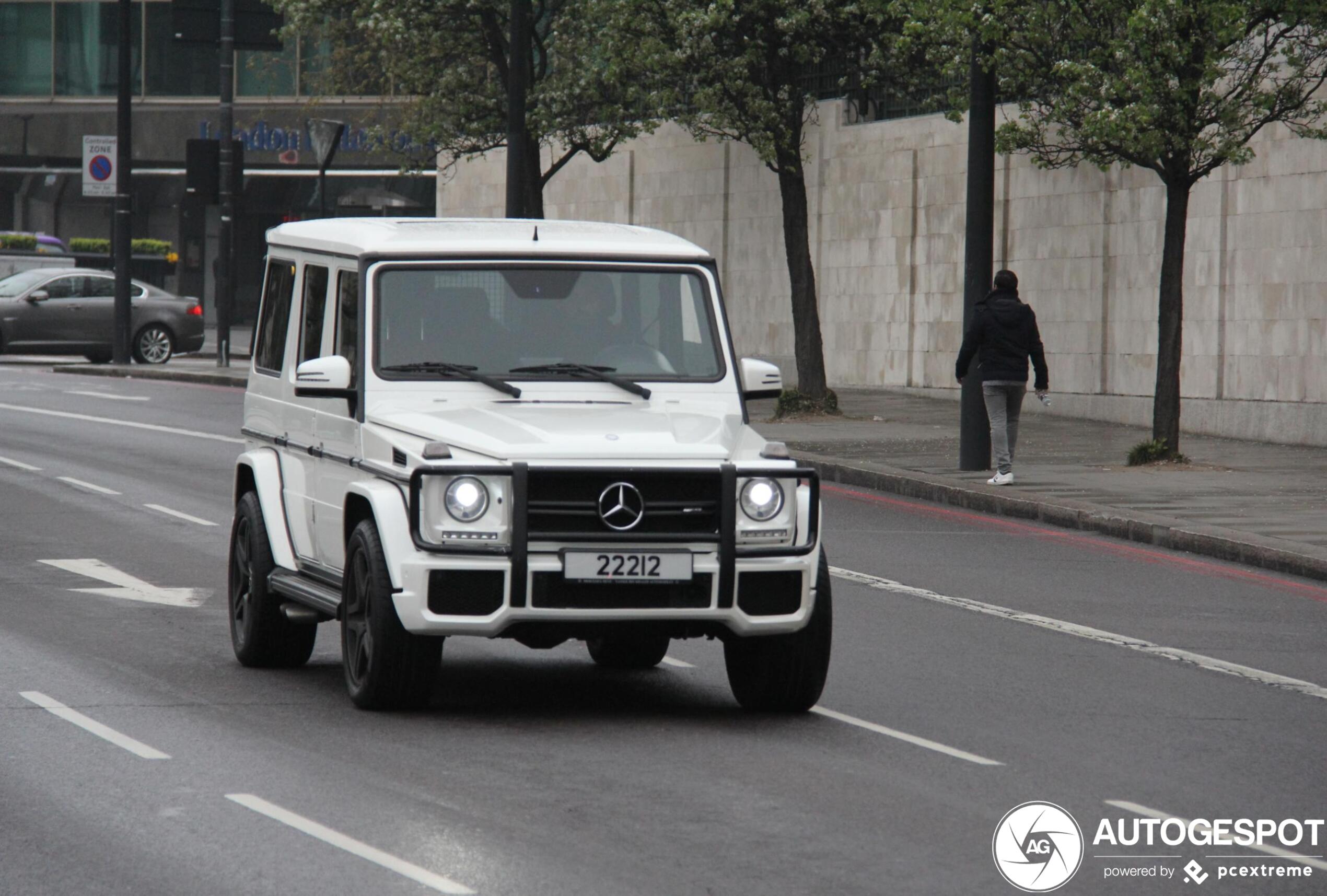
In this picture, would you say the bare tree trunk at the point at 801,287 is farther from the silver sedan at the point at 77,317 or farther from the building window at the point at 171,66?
the building window at the point at 171,66

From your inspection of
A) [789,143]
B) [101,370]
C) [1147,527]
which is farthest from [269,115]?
[1147,527]

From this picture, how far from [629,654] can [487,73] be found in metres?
26.7

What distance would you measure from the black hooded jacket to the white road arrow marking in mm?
8519

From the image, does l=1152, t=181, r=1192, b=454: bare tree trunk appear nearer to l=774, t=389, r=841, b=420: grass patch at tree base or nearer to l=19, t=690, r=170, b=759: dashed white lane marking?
l=774, t=389, r=841, b=420: grass patch at tree base

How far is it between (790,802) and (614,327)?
2847mm

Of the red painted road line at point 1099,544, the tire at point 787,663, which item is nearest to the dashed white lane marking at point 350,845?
the tire at point 787,663

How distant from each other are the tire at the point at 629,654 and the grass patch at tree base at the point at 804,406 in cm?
1674

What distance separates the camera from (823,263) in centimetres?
3400

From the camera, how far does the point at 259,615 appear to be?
1002 cm

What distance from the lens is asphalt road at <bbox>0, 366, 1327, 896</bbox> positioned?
647cm

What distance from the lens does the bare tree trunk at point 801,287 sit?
27.7 metres

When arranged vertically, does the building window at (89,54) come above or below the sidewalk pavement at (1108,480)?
above

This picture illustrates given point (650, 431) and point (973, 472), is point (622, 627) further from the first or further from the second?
point (973, 472)

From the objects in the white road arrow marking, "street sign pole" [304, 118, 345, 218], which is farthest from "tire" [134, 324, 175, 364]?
the white road arrow marking
